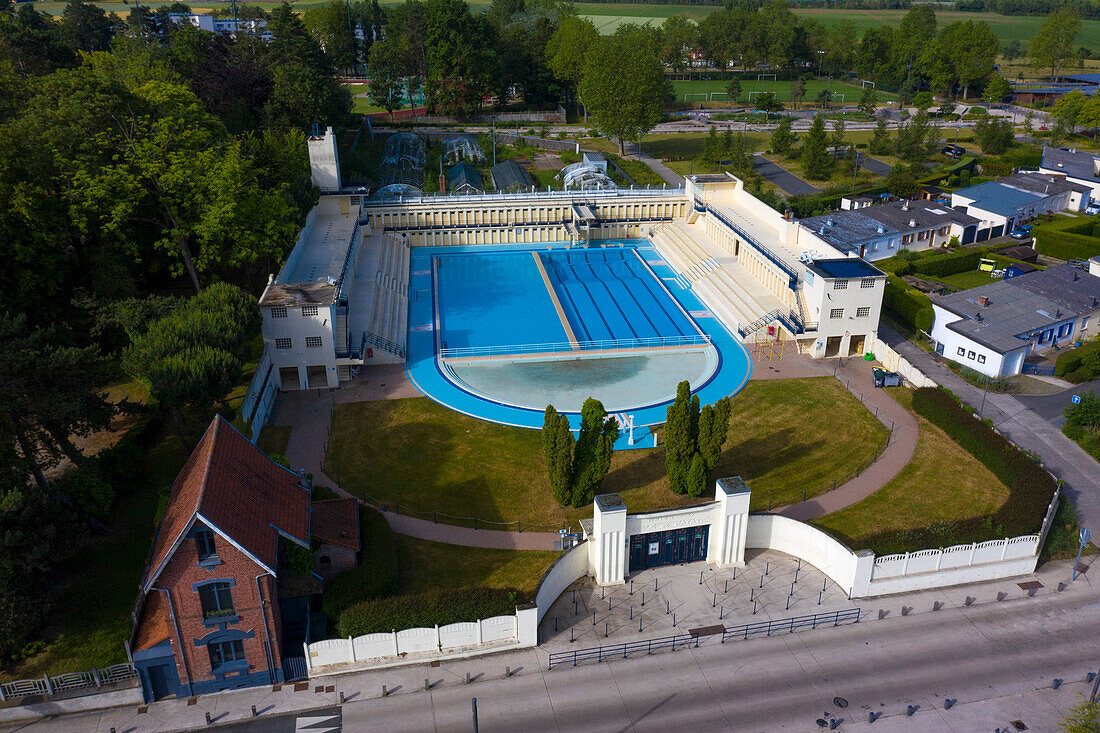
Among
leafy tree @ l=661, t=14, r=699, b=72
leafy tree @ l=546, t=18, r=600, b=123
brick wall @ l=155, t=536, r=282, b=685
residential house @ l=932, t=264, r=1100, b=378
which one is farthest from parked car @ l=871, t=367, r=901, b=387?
leafy tree @ l=661, t=14, r=699, b=72

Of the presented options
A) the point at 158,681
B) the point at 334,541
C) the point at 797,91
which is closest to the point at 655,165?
the point at 797,91

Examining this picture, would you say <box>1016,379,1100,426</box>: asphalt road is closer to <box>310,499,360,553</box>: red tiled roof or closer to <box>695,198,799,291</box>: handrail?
<box>695,198,799,291</box>: handrail

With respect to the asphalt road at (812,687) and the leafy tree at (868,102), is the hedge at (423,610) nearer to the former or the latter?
the asphalt road at (812,687)

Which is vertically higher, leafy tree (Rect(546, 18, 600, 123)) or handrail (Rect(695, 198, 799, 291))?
leafy tree (Rect(546, 18, 600, 123))

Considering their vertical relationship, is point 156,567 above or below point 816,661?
above

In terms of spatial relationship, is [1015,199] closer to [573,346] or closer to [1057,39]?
[573,346]

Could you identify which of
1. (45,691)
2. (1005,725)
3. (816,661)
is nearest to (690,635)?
(816,661)

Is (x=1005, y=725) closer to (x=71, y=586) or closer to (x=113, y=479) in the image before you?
(x=71, y=586)
